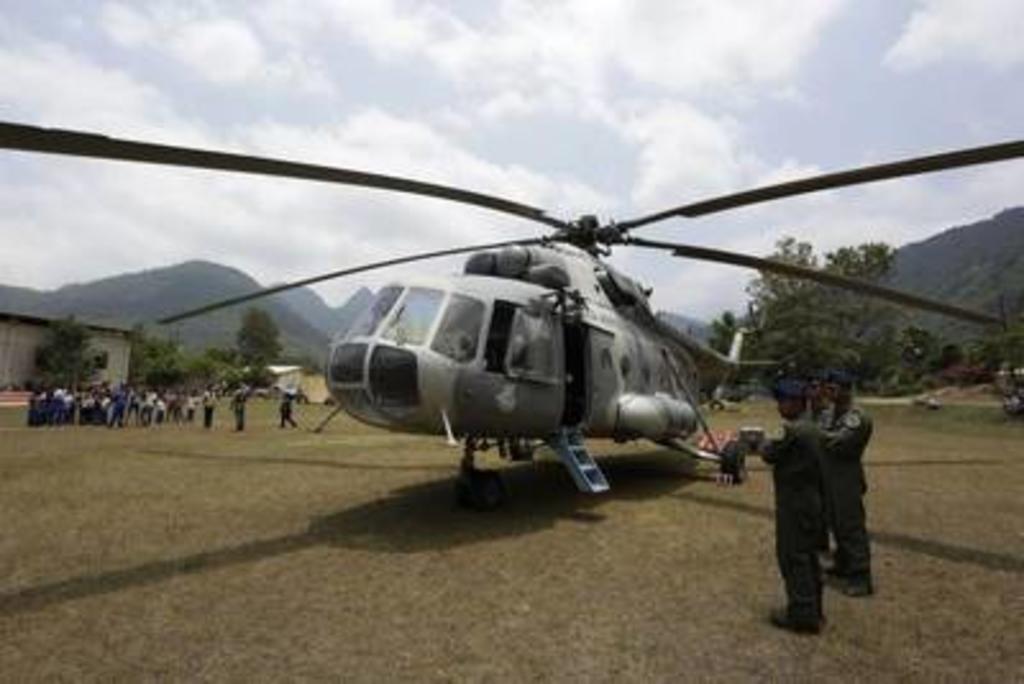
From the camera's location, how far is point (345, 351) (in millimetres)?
9758

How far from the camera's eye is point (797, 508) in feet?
21.8

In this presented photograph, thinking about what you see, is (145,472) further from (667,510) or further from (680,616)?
(680,616)

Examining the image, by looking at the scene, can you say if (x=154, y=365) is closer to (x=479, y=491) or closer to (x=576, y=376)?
(x=576, y=376)

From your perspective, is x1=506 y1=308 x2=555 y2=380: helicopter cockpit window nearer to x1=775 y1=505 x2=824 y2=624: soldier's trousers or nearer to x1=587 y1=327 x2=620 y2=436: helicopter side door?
x1=587 y1=327 x2=620 y2=436: helicopter side door

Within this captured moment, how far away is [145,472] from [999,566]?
13.1 m

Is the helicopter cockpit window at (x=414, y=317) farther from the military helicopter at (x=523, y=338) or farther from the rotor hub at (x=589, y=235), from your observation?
the rotor hub at (x=589, y=235)

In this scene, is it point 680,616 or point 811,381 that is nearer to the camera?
point 680,616

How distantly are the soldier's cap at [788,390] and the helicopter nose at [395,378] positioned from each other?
13.4 feet

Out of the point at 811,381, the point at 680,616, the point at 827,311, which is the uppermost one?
the point at 827,311

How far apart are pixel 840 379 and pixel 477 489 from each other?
491 centimetres

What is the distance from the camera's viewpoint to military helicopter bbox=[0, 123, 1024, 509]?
9.43 meters

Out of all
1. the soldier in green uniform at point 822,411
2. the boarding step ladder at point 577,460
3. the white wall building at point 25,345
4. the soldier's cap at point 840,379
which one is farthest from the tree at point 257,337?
the soldier's cap at point 840,379

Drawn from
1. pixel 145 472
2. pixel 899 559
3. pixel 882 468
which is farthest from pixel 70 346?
pixel 899 559

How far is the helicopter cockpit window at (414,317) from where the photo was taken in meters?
9.73
